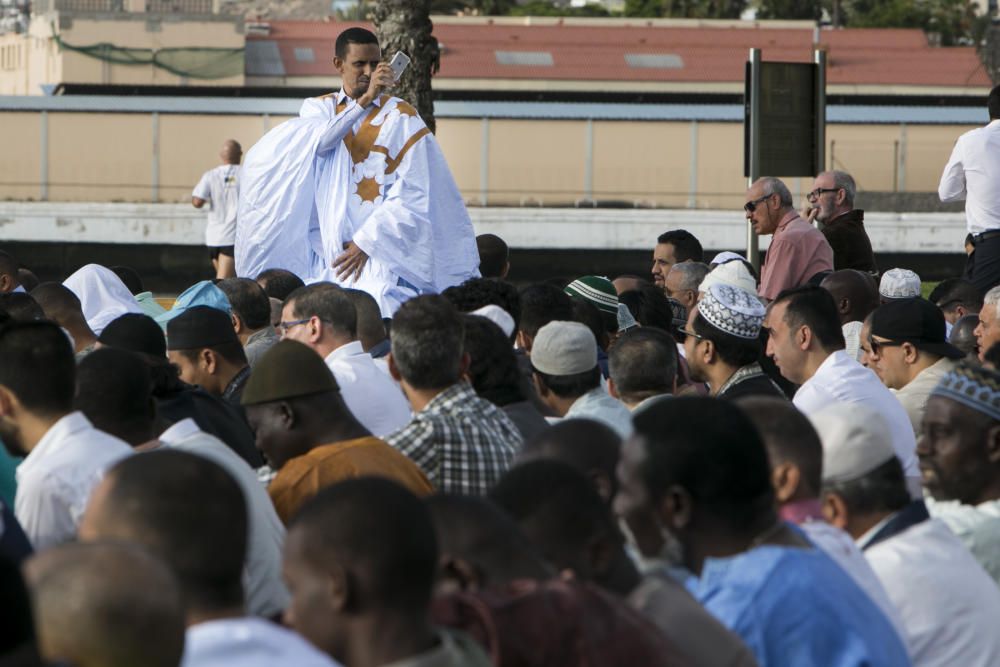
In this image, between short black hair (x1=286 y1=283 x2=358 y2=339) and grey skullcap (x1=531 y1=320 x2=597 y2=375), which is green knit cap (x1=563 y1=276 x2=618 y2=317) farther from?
grey skullcap (x1=531 y1=320 x2=597 y2=375)

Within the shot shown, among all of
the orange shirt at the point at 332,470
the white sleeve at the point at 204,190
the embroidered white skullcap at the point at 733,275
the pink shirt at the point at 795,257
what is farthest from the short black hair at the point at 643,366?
the white sleeve at the point at 204,190

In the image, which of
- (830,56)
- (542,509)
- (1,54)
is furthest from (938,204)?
(1,54)

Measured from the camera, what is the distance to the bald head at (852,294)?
9.16m

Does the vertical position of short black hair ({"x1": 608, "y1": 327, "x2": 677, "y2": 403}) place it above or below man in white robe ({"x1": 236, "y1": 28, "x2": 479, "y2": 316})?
below

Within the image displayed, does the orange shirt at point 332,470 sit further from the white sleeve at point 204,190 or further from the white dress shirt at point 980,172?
the white sleeve at point 204,190

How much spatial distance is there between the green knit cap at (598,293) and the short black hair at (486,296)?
0.70 metres

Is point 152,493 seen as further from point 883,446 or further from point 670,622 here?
point 883,446

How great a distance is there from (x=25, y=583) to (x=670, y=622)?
1.33m

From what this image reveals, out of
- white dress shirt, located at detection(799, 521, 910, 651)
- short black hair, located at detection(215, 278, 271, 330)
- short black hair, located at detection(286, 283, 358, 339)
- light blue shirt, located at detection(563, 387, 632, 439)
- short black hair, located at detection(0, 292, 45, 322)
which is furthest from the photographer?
short black hair, located at detection(215, 278, 271, 330)

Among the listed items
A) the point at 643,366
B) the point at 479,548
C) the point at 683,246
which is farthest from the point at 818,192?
the point at 479,548

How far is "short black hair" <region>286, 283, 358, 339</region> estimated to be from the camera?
689 cm

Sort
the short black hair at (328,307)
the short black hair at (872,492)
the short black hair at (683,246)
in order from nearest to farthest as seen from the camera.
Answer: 1. the short black hair at (872,492)
2. the short black hair at (328,307)
3. the short black hair at (683,246)

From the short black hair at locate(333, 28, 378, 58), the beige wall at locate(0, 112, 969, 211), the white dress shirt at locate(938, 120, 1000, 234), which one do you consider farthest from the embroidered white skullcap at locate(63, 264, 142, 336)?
the beige wall at locate(0, 112, 969, 211)

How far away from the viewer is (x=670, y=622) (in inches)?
130
